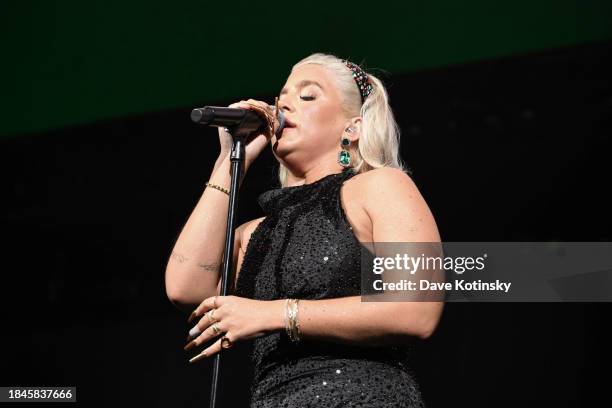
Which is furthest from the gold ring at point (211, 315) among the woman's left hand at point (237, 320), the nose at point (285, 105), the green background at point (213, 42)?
the green background at point (213, 42)

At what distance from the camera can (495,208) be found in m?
3.05

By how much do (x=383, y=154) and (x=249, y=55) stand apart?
46.8 inches

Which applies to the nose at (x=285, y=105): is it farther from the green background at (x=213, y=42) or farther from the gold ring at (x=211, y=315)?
the green background at (x=213, y=42)

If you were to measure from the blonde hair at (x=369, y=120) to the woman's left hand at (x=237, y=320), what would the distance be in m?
0.48

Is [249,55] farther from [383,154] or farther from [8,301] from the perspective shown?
[8,301]

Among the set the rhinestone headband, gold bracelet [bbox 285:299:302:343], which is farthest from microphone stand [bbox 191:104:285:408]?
the rhinestone headband

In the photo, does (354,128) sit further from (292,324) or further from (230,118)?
(292,324)

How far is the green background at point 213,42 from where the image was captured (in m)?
2.66

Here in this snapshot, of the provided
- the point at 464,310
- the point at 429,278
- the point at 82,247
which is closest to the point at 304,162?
the point at 429,278

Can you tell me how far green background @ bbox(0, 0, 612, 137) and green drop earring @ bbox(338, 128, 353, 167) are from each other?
2.95ft

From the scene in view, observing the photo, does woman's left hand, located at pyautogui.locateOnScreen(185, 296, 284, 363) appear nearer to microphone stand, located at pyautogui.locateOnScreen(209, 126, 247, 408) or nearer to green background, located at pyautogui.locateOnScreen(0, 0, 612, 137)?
microphone stand, located at pyautogui.locateOnScreen(209, 126, 247, 408)

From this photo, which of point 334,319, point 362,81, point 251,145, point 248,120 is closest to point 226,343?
point 334,319

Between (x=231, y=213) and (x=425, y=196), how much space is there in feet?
5.54

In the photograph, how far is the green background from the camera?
8.71ft
